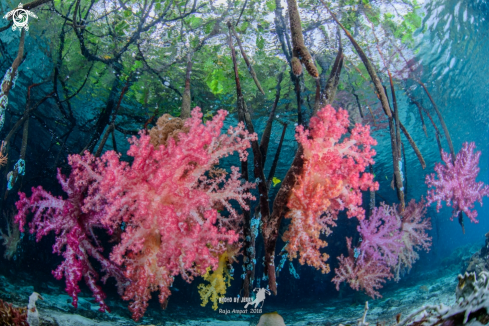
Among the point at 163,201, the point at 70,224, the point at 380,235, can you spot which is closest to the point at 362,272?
the point at 380,235

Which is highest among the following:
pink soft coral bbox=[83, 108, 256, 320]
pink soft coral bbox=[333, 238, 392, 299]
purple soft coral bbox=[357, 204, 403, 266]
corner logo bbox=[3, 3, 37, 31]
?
Answer: corner logo bbox=[3, 3, 37, 31]

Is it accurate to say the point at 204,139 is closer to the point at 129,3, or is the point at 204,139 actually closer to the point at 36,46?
the point at 129,3

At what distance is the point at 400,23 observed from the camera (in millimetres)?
4617

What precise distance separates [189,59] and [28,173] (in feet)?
45.0

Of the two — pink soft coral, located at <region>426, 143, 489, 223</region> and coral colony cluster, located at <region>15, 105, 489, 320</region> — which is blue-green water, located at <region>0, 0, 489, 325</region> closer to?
pink soft coral, located at <region>426, 143, 489, 223</region>

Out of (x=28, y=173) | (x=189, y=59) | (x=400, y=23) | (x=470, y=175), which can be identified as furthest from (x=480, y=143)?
(x=28, y=173)

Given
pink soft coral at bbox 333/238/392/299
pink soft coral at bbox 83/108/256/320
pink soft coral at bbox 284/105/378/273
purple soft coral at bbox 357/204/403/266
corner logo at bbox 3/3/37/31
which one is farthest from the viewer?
pink soft coral at bbox 333/238/392/299

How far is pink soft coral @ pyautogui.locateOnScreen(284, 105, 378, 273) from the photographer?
2.51 metres

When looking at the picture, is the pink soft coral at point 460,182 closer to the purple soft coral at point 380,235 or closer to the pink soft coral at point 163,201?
the purple soft coral at point 380,235

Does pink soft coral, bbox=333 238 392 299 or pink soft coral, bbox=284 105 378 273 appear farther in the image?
pink soft coral, bbox=333 238 392 299

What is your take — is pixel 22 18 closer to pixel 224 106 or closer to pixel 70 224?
pixel 70 224

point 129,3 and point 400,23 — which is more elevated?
point 400,23

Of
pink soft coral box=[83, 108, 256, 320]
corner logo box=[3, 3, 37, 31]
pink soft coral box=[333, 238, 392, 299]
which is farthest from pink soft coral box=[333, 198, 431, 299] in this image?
corner logo box=[3, 3, 37, 31]

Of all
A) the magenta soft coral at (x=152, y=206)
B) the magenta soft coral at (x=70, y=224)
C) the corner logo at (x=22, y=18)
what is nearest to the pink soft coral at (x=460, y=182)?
the magenta soft coral at (x=152, y=206)
